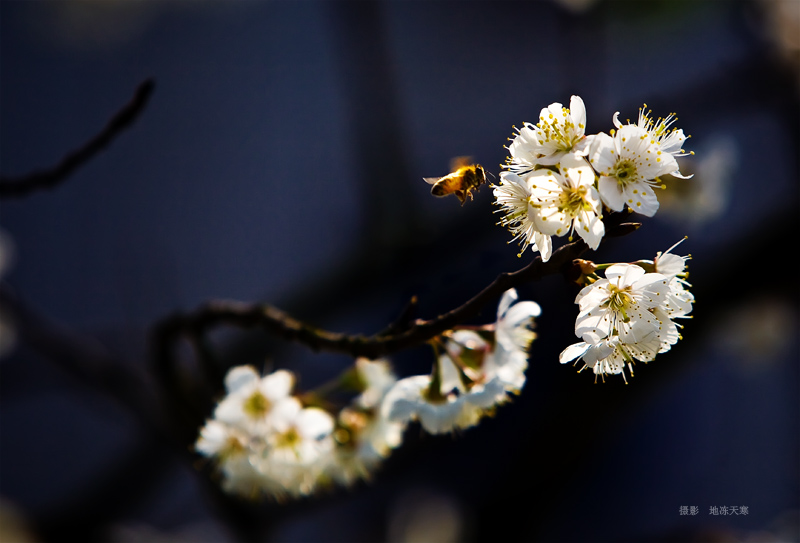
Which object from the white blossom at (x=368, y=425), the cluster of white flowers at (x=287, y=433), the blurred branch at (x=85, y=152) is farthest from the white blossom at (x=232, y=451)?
the blurred branch at (x=85, y=152)

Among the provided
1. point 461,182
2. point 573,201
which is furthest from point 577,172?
point 461,182

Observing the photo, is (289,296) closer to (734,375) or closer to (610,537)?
(610,537)

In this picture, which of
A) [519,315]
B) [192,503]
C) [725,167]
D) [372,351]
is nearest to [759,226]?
[725,167]

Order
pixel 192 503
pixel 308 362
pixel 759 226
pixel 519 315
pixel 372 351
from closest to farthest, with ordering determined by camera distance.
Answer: pixel 372 351, pixel 519 315, pixel 759 226, pixel 308 362, pixel 192 503

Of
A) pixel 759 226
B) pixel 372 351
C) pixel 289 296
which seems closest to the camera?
pixel 372 351

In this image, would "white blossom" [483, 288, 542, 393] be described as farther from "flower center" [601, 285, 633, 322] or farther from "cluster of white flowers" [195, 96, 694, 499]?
"flower center" [601, 285, 633, 322]

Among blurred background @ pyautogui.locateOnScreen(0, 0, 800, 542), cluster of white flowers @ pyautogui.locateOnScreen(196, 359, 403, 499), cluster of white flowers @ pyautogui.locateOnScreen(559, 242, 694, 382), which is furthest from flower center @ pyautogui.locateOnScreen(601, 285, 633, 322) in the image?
blurred background @ pyautogui.locateOnScreen(0, 0, 800, 542)

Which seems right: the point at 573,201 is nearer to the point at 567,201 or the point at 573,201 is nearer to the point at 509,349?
the point at 567,201
